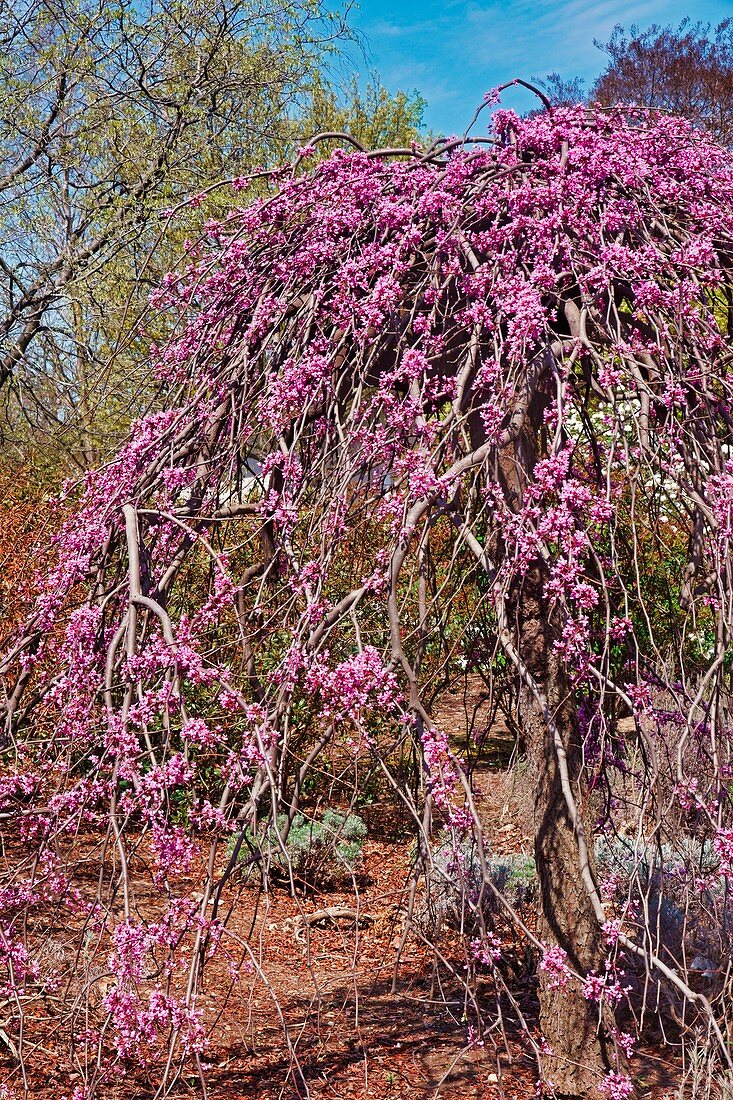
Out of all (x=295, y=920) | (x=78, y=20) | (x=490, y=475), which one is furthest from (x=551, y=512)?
(x=78, y=20)

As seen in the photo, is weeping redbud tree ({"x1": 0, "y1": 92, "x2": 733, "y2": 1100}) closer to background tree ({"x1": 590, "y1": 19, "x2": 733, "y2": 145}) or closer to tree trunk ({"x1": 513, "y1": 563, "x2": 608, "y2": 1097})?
tree trunk ({"x1": 513, "y1": 563, "x2": 608, "y2": 1097})

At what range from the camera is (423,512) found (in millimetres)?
2320

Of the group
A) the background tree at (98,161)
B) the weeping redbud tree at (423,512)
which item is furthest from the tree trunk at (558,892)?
the background tree at (98,161)

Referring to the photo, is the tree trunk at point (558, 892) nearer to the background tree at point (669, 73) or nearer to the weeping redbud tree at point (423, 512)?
the weeping redbud tree at point (423, 512)

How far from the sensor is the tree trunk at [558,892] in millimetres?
3354

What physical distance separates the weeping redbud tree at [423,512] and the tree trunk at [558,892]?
0.03ft

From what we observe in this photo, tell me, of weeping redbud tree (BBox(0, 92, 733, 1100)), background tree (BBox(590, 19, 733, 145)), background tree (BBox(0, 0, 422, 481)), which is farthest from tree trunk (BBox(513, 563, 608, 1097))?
background tree (BBox(590, 19, 733, 145))

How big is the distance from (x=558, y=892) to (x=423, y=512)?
1.68 meters

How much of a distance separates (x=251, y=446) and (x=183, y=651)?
0.95m

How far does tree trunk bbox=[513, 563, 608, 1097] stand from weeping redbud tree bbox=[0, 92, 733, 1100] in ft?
0.03

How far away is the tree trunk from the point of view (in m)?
3.35

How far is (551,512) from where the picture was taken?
2.22 meters

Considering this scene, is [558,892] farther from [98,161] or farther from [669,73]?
[669,73]

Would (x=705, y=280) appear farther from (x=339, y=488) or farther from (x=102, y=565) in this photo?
(x=102, y=565)
